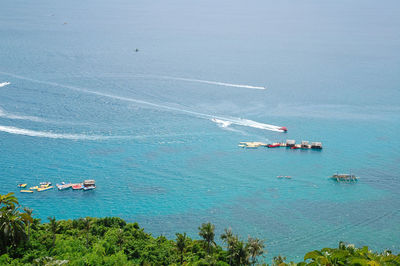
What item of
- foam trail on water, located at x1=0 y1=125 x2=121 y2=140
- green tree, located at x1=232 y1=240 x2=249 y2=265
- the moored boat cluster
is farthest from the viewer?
foam trail on water, located at x1=0 y1=125 x2=121 y2=140

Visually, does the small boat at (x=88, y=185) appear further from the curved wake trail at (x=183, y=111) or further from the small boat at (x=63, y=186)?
the curved wake trail at (x=183, y=111)

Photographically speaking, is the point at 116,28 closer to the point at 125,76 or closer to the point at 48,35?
the point at 48,35

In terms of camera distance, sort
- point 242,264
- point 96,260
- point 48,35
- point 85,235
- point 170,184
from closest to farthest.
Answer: point 96,260 < point 242,264 < point 85,235 < point 170,184 < point 48,35

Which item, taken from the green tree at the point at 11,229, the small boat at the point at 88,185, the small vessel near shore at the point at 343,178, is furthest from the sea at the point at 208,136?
the green tree at the point at 11,229

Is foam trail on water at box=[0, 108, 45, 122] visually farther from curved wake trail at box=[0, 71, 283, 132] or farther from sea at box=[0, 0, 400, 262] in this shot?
curved wake trail at box=[0, 71, 283, 132]

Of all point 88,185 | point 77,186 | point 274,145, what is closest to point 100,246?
point 88,185

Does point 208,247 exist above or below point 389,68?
below

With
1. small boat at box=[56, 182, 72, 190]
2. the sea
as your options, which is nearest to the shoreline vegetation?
the sea

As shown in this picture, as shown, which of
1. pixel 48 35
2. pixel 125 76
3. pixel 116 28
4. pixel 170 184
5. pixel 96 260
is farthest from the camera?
pixel 116 28

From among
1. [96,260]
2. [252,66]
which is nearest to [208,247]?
[96,260]
